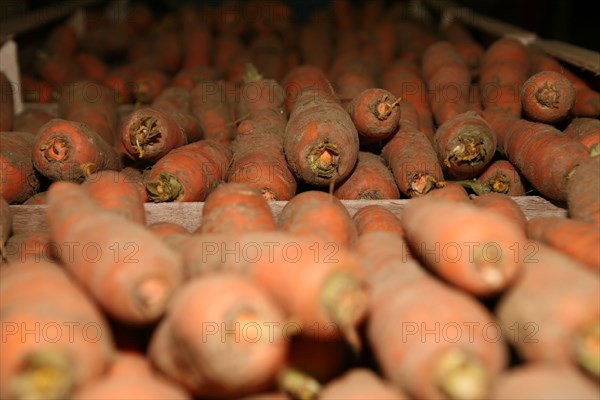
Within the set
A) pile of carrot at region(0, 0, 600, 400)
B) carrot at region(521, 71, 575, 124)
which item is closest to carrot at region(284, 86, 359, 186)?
pile of carrot at region(0, 0, 600, 400)

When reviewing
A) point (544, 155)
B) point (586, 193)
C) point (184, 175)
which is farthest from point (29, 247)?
point (544, 155)

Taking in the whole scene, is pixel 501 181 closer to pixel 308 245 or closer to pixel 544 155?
pixel 544 155

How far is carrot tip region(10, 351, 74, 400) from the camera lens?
1.15m

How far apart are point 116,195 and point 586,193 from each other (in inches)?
60.4

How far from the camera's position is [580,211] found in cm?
196

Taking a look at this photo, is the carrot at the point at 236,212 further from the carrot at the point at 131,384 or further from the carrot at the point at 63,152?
the carrot at the point at 63,152

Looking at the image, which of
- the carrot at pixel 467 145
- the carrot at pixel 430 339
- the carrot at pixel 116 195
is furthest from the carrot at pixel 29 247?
the carrot at pixel 467 145

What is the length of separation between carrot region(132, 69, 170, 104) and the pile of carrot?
0.39m

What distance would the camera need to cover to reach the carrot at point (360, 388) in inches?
50.3

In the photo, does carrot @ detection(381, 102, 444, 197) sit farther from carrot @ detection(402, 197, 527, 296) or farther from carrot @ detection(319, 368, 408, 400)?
carrot @ detection(319, 368, 408, 400)

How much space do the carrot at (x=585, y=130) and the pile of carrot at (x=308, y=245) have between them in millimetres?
11

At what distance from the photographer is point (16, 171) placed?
7.84ft

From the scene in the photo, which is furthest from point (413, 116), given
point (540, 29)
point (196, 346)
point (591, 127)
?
point (540, 29)

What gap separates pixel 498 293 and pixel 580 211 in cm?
76
